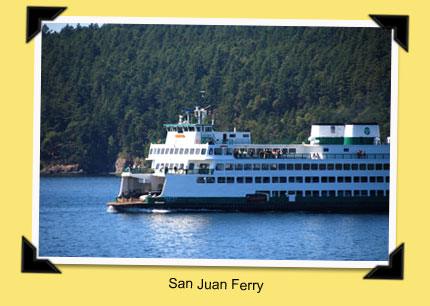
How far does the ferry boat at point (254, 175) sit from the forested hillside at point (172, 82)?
574 inches

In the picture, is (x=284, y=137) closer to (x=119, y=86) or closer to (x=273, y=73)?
(x=273, y=73)

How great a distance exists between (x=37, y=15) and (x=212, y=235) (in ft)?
37.5

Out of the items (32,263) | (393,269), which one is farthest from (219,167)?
(32,263)

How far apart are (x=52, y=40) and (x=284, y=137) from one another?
58.1ft

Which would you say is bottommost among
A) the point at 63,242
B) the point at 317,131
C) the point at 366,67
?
the point at 63,242

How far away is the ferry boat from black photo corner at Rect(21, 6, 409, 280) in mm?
13788

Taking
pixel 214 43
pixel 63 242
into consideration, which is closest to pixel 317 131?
pixel 63 242

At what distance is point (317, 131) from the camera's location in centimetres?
3941

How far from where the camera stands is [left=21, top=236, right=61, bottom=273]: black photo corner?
73.7ft

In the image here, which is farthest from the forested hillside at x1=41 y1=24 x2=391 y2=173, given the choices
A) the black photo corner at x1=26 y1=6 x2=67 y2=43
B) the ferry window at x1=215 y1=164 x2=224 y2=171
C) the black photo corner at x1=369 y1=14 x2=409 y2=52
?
the black photo corner at x1=26 y1=6 x2=67 y2=43

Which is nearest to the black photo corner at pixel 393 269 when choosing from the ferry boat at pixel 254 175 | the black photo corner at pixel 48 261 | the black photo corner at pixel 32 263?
the black photo corner at pixel 48 261

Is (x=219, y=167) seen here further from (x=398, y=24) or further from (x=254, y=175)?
(x=398, y=24)

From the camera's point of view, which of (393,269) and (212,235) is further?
(212,235)

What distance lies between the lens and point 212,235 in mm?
31016
